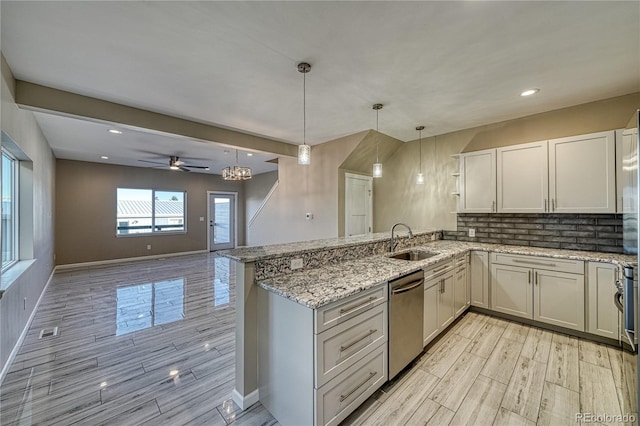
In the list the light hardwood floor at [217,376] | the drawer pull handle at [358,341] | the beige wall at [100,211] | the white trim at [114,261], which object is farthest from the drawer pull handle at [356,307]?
the beige wall at [100,211]

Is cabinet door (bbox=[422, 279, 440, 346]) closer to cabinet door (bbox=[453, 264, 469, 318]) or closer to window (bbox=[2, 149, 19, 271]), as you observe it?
cabinet door (bbox=[453, 264, 469, 318])

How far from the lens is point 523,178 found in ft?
10.9

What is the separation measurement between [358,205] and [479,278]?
234cm

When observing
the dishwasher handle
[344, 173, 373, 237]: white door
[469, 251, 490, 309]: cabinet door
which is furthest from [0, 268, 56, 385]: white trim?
[469, 251, 490, 309]: cabinet door

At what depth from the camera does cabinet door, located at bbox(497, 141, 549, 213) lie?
3.17 meters

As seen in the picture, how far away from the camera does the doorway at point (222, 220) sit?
8.91m

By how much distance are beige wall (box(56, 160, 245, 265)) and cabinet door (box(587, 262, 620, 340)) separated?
30.0ft

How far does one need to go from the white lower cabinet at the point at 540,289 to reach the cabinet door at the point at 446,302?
806 millimetres

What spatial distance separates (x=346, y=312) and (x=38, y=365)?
9.83 ft

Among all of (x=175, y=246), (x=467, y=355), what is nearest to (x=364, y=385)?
(x=467, y=355)

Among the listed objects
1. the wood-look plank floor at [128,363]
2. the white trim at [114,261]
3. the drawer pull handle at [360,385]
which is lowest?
the wood-look plank floor at [128,363]

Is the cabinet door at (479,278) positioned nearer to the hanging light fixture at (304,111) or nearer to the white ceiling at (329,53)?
the white ceiling at (329,53)

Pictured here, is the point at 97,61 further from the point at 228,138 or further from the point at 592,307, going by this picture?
the point at 592,307

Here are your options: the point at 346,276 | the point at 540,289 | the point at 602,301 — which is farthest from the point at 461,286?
the point at 346,276
